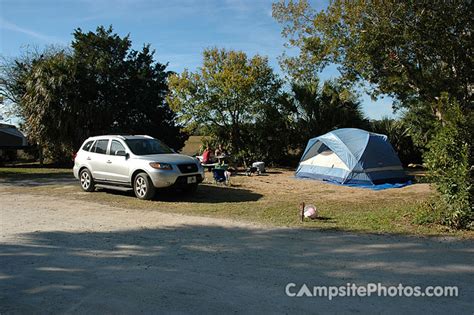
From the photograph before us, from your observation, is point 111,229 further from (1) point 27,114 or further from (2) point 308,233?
(1) point 27,114

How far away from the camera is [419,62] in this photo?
13.8 meters

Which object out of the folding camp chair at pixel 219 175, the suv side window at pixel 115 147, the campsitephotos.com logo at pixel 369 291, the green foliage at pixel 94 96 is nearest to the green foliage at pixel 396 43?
the folding camp chair at pixel 219 175

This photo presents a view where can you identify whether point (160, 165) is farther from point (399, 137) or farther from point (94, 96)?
point (399, 137)

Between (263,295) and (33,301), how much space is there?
227cm

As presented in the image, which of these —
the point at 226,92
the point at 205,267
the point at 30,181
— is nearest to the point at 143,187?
the point at 205,267

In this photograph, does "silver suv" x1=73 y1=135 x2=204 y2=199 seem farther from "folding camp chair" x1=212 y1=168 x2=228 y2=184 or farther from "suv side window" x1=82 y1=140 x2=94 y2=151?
"folding camp chair" x1=212 y1=168 x2=228 y2=184

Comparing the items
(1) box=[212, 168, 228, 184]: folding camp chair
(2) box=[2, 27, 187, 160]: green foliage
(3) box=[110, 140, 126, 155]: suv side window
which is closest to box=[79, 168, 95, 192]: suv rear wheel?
(3) box=[110, 140, 126, 155]: suv side window

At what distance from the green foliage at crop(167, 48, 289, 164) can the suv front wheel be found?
10.9m

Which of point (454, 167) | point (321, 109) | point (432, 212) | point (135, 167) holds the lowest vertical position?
point (432, 212)

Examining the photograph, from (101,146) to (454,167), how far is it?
29.9 feet

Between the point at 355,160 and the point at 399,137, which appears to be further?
the point at 399,137

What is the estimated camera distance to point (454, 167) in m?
7.26

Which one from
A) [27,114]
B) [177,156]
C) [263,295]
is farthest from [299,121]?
[263,295]

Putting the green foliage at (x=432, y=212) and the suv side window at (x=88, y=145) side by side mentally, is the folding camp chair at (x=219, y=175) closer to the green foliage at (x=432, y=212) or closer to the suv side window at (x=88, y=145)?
the suv side window at (x=88, y=145)
